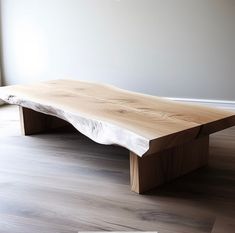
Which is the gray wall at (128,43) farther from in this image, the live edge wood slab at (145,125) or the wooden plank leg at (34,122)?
the live edge wood slab at (145,125)

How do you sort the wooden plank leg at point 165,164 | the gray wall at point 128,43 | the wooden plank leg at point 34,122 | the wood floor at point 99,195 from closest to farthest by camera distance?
the wood floor at point 99,195
the wooden plank leg at point 165,164
the wooden plank leg at point 34,122
the gray wall at point 128,43

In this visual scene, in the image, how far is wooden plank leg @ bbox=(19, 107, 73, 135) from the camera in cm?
274

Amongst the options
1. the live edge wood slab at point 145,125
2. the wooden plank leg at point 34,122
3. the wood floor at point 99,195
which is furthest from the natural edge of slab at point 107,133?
the wooden plank leg at point 34,122

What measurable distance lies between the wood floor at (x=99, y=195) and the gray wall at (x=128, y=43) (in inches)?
33.6

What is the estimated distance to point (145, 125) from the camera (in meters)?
1.69

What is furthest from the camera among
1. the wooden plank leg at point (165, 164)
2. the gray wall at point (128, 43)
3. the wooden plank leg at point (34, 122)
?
the gray wall at point (128, 43)

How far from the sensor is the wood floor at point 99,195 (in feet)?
4.94

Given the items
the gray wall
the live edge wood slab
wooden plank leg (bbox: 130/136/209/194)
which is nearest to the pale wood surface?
the live edge wood slab

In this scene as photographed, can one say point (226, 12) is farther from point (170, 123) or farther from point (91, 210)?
point (91, 210)

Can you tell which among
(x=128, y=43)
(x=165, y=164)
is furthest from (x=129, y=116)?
(x=128, y=43)

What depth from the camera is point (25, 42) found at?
152 inches

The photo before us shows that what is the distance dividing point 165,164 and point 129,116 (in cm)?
29

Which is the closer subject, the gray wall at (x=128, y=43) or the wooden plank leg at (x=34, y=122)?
the wooden plank leg at (x=34, y=122)

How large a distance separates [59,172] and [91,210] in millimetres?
476
